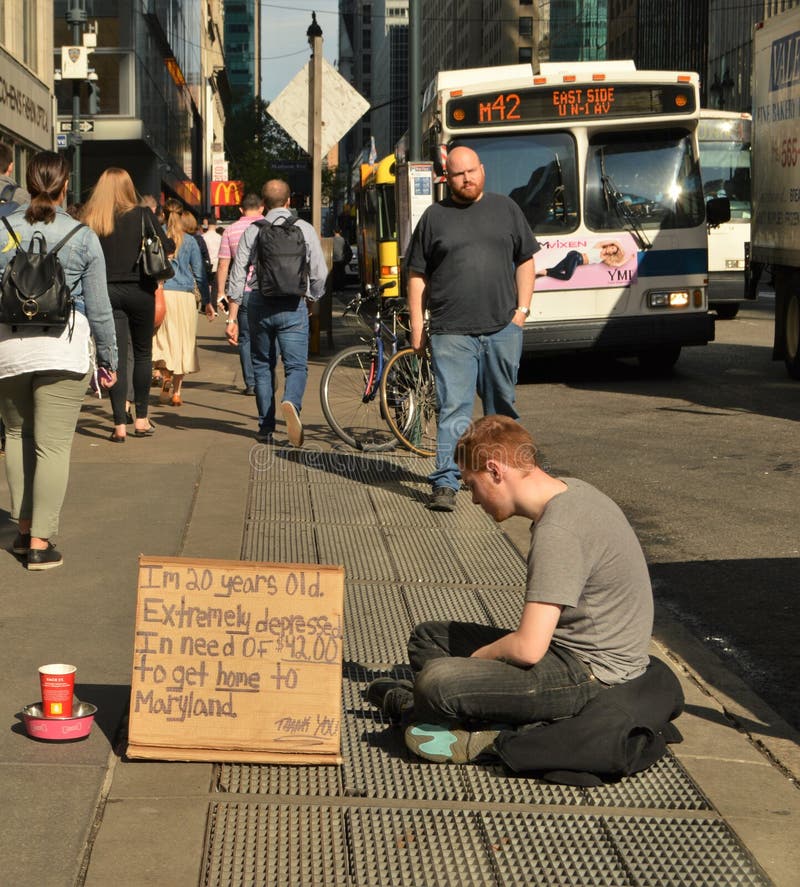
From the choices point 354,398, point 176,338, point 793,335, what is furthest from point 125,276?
point 793,335

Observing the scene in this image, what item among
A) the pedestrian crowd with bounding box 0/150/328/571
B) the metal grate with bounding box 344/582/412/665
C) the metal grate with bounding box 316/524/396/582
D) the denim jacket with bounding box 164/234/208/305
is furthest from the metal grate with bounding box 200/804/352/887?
the denim jacket with bounding box 164/234/208/305

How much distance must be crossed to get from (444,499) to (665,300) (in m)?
7.35

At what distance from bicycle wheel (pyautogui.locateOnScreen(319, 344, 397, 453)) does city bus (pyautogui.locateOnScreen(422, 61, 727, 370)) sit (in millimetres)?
4767

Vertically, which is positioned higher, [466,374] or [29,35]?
[29,35]

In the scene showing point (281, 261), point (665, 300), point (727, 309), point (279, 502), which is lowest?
point (279, 502)

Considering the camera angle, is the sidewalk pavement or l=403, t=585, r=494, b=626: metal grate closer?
the sidewalk pavement

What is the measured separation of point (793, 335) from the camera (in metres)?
15.6

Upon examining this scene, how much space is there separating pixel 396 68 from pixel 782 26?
175552 millimetres

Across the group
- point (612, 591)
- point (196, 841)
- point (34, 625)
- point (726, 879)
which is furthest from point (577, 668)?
point (34, 625)

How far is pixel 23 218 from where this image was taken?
662 centimetres

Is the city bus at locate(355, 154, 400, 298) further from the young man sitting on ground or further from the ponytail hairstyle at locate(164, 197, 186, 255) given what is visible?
the young man sitting on ground

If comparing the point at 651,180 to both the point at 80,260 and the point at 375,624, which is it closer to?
the point at 80,260

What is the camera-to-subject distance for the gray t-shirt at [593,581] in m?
4.06

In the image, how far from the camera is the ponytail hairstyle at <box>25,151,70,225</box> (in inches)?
255
